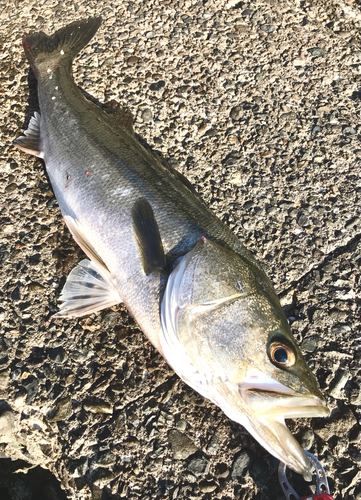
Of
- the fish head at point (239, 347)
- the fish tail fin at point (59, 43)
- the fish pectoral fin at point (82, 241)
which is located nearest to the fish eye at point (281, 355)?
the fish head at point (239, 347)

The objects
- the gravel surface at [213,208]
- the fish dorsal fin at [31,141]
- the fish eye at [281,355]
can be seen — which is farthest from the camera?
the fish dorsal fin at [31,141]

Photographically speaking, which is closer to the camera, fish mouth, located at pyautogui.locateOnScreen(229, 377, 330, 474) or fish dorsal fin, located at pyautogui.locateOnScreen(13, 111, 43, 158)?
fish mouth, located at pyautogui.locateOnScreen(229, 377, 330, 474)

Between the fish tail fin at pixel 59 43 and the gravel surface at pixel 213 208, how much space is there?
156mm

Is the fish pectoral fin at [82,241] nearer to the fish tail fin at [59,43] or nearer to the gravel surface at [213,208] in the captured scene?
the gravel surface at [213,208]

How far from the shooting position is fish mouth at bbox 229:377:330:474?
1.91 meters

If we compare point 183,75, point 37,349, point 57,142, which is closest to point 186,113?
point 183,75

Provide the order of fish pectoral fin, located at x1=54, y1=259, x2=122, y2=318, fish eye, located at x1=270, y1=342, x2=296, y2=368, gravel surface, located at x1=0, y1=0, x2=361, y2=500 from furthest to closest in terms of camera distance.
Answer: fish pectoral fin, located at x1=54, y1=259, x2=122, y2=318 → gravel surface, located at x1=0, y1=0, x2=361, y2=500 → fish eye, located at x1=270, y1=342, x2=296, y2=368

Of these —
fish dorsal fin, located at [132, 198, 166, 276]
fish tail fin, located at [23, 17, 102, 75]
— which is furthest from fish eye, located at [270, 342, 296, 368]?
fish tail fin, located at [23, 17, 102, 75]

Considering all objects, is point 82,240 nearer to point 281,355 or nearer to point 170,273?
point 170,273

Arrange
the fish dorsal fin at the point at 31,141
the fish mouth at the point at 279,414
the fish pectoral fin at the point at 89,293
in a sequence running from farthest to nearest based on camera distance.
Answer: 1. the fish dorsal fin at the point at 31,141
2. the fish pectoral fin at the point at 89,293
3. the fish mouth at the point at 279,414

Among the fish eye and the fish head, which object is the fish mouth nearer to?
the fish head

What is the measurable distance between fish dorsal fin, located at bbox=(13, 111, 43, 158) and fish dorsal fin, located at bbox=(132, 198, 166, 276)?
1.29m

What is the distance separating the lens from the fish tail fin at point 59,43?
365 cm

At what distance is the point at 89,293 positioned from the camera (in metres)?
2.75
